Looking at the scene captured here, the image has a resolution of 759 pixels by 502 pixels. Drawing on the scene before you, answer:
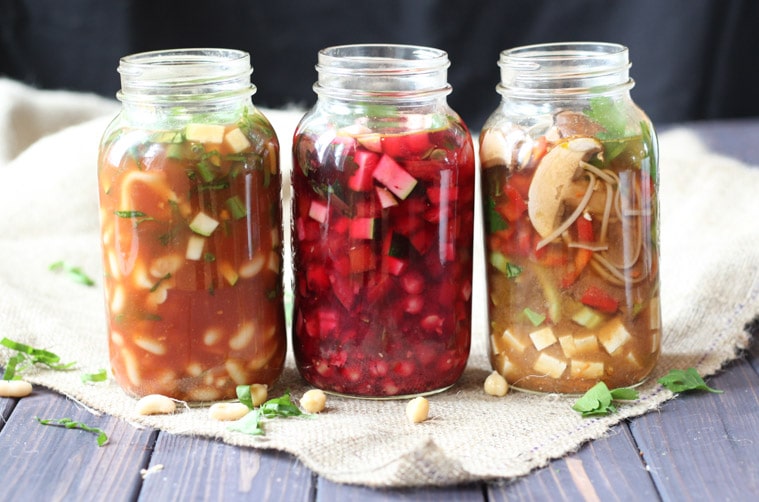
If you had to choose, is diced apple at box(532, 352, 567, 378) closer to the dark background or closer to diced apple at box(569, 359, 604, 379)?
diced apple at box(569, 359, 604, 379)

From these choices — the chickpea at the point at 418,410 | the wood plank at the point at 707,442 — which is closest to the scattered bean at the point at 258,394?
the chickpea at the point at 418,410

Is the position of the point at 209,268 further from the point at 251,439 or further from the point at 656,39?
the point at 656,39

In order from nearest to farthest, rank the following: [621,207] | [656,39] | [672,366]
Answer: [621,207] → [672,366] → [656,39]

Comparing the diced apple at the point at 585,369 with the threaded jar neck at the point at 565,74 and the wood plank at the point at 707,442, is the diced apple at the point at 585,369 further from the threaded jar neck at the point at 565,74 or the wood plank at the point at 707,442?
the threaded jar neck at the point at 565,74

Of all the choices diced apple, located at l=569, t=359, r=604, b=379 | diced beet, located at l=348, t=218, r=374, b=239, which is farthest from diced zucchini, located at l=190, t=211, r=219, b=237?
diced apple, located at l=569, t=359, r=604, b=379

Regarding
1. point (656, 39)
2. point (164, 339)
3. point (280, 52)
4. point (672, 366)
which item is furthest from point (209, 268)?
point (656, 39)
